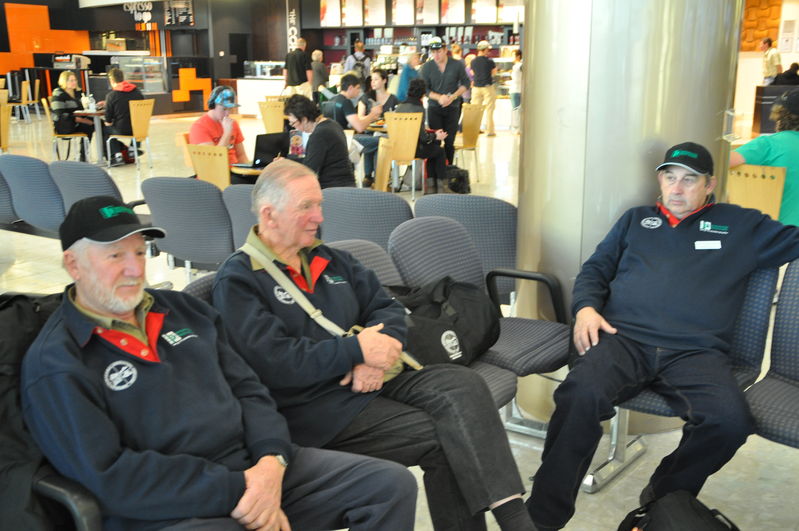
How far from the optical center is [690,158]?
2.89 m

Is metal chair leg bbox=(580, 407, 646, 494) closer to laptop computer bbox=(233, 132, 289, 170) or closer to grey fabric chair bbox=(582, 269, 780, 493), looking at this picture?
grey fabric chair bbox=(582, 269, 780, 493)

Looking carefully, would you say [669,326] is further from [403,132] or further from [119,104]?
[119,104]

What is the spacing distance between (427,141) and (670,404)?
6426 millimetres

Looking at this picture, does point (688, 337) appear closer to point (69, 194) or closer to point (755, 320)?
point (755, 320)

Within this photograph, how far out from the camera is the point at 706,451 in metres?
2.51

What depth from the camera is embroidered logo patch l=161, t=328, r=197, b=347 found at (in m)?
1.97

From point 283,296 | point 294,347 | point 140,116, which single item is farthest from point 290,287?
point 140,116

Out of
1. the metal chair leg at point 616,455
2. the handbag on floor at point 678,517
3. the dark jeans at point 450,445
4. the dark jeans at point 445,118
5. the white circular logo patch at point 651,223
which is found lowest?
the metal chair leg at point 616,455

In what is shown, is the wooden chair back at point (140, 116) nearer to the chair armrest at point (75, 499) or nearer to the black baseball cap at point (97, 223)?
the black baseball cap at point (97, 223)

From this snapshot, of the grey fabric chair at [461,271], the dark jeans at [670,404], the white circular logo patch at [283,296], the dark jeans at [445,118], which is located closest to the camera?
the white circular logo patch at [283,296]

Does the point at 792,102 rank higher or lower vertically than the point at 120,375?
higher

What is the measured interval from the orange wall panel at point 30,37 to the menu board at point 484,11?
38.6ft

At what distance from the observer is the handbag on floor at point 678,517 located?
2154 mm

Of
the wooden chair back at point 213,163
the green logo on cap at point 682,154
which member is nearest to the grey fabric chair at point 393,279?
the green logo on cap at point 682,154
